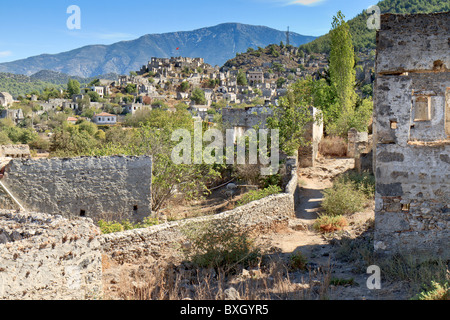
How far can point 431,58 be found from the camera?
6824mm

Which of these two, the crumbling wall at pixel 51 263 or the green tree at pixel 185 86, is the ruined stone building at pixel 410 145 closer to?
the crumbling wall at pixel 51 263

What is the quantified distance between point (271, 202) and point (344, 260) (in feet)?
9.66

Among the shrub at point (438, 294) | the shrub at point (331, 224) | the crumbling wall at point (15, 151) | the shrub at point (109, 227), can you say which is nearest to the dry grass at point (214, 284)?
the shrub at point (438, 294)

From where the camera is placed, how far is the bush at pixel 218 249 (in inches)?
279

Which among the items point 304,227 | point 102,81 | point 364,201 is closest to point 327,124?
point 364,201

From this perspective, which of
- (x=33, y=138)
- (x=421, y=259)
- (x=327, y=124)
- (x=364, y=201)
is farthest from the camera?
(x=33, y=138)

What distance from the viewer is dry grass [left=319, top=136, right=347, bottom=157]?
19.5 metres

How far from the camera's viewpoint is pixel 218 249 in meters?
7.36

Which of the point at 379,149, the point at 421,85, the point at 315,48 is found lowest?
the point at 379,149

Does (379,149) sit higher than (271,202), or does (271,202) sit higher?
(379,149)

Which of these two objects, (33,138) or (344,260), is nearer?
(344,260)

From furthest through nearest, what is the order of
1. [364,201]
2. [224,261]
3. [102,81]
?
[102,81] < [364,201] < [224,261]

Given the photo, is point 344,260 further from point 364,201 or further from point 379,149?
point 364,201

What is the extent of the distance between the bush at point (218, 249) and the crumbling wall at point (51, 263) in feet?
6.57
